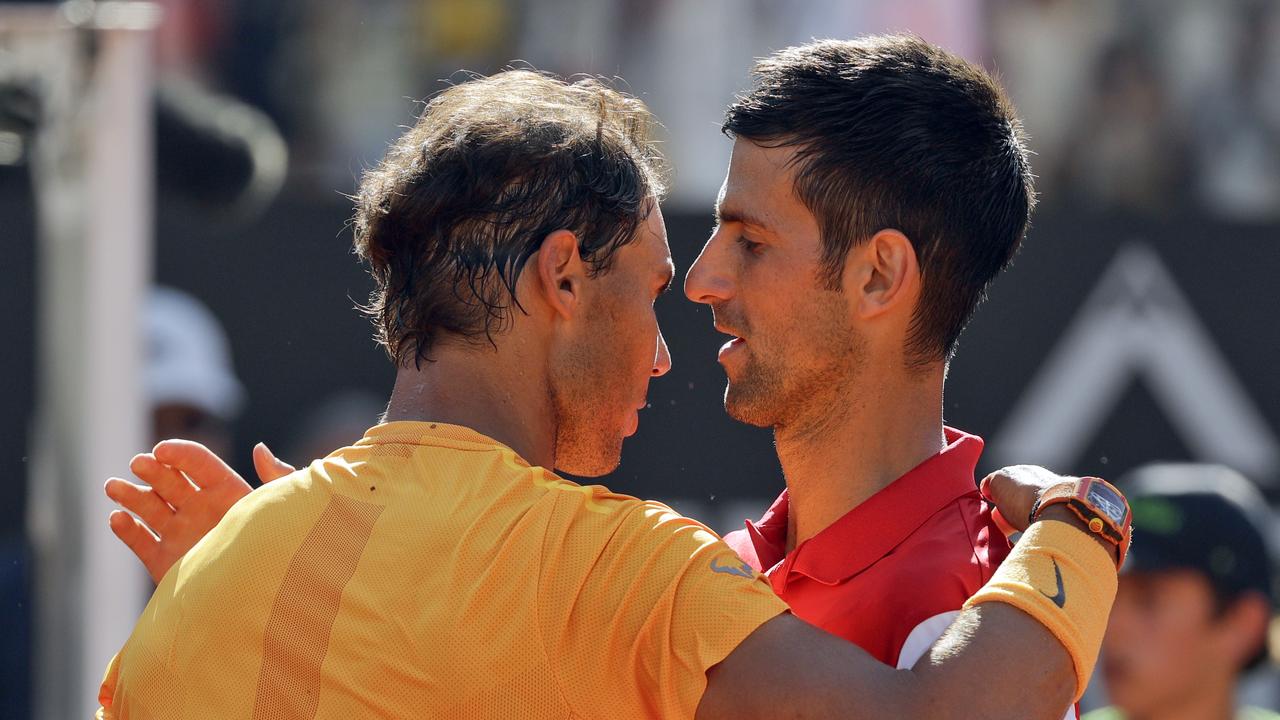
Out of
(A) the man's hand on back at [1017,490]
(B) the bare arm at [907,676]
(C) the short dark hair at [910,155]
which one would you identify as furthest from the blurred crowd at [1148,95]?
(B) the bare arm at [907,676]

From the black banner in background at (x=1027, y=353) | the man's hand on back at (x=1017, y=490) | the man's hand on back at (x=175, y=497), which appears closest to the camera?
the man's hand on back at (x=1017, y=490)

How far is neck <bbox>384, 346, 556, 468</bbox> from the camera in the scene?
2.14m

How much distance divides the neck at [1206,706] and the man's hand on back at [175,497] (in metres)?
2.78

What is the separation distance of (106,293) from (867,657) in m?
2.86

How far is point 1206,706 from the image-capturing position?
14.2ft

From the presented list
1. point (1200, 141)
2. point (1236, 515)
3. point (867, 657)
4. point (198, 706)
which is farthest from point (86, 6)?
point (1200, 141)

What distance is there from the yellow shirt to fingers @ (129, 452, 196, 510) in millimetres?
488

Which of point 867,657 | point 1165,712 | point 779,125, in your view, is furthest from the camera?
point 1165,712

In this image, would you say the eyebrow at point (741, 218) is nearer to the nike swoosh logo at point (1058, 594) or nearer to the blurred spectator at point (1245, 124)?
the nike swoosh logo at point (1058, 594)

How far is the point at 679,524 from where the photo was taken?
2002 mm

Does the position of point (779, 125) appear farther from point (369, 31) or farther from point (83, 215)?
point (369, 31)

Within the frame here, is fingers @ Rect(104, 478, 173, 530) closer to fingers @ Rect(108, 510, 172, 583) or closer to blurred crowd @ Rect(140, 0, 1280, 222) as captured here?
fingers @ Rect(108, 510, 172, 583)

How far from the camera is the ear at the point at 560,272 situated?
2184mm

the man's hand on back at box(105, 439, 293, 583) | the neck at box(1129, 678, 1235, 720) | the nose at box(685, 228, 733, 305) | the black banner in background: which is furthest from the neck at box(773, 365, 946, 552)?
the black banner in background
